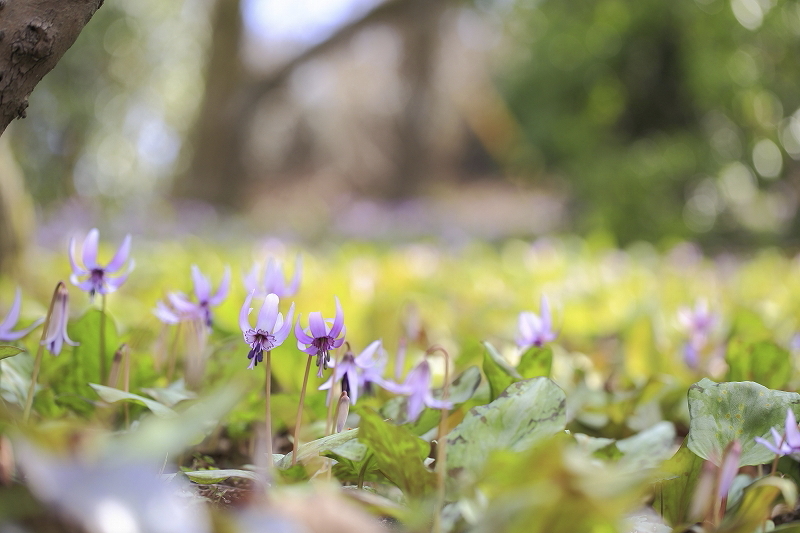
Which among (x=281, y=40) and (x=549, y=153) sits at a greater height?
(x=281, y=40)

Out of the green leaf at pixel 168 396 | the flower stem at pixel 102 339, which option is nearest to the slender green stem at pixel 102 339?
the flower stem at pixel 102 339

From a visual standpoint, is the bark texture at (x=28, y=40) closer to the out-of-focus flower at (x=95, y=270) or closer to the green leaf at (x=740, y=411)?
the out-of-focus flower at (x=95, y=270)

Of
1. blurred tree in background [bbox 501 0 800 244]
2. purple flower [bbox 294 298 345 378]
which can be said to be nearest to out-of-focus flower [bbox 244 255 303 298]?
purple flower [bbox 294 298 345 378]

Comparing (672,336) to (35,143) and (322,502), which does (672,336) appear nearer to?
(322,502)

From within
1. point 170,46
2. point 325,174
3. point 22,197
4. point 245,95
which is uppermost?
point 170,46

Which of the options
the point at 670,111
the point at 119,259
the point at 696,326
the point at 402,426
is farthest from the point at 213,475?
the point at 670,111

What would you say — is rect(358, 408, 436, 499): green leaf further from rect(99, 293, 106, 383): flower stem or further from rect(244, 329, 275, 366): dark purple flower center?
rect(99, 293, 106, 383): flower stem

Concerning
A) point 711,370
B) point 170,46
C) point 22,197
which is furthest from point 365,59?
point 711,370
